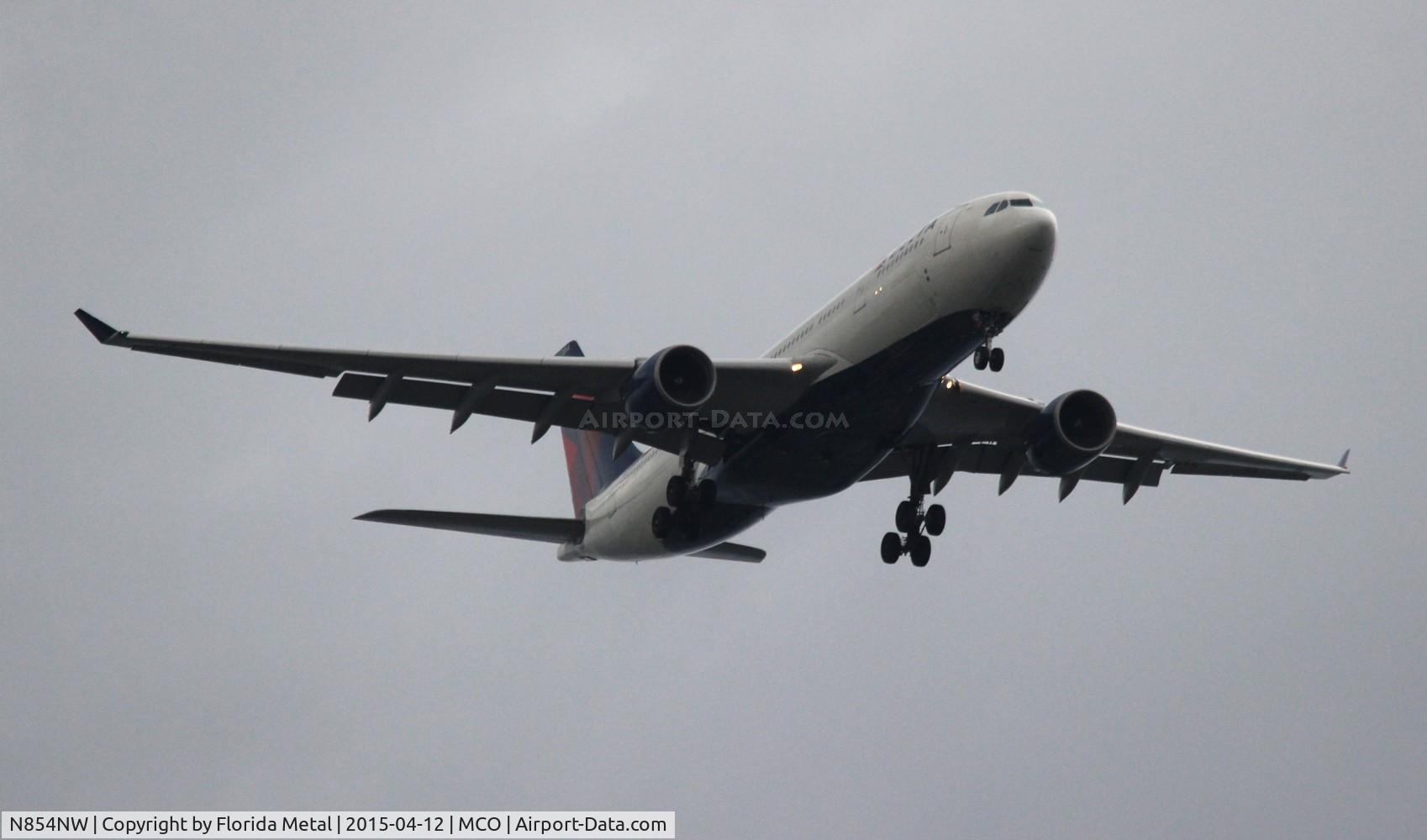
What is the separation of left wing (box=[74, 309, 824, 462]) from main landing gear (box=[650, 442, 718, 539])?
1491 millimetres

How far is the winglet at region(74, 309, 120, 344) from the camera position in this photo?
2358 cm

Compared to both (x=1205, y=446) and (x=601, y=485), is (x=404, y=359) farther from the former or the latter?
(x=1205, y=446)

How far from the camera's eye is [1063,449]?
30359 mm

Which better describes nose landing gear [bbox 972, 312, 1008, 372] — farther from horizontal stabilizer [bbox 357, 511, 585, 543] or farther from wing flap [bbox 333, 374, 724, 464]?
horizontal stabilizer [bbox 357, 511, 585, 543]

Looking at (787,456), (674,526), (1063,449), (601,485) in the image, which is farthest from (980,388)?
(601,485)

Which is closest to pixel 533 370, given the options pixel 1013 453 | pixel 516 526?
pixel 516 526

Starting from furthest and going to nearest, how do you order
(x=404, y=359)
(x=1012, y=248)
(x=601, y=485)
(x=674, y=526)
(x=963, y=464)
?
1. (x=601, y=485)
2. (x=963, y=464)
3. (x=674, y=526)
4. (x=404, y=359)
5. (x=1012, y=248)

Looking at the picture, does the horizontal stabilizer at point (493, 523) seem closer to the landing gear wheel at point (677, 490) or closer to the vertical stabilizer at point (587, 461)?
the vertical stabilizer at point (587, 461)

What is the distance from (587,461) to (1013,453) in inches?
429

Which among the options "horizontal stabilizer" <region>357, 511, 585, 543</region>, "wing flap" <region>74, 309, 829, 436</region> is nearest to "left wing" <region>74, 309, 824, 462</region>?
"wing flap" <region>74, 309, 829, 436</region>

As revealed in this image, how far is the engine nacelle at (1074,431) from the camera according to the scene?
3031 centimetres

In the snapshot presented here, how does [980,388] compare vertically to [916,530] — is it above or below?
above

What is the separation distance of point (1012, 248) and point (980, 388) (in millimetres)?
6003


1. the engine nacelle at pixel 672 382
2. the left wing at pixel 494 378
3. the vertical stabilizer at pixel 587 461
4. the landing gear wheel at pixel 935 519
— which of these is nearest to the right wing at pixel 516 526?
the vertical stabilizer at pixel 587 461
